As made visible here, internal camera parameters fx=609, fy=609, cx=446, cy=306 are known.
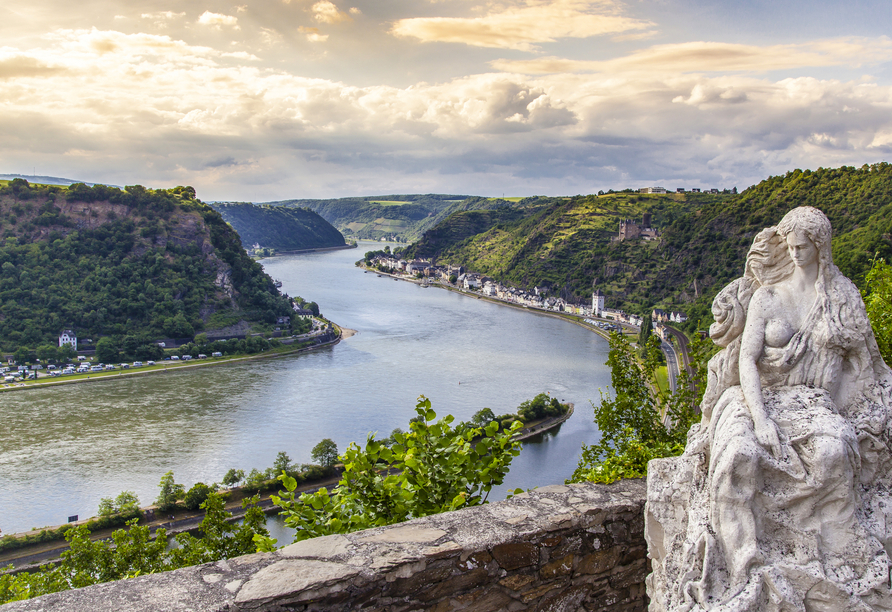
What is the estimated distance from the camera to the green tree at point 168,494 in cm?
1998

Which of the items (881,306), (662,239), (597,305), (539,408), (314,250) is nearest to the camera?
(881,306)

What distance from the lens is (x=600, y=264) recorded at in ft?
222

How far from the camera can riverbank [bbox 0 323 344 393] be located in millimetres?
36219

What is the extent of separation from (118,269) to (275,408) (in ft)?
98.2

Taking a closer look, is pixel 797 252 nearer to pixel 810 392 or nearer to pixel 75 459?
pixel 810 392

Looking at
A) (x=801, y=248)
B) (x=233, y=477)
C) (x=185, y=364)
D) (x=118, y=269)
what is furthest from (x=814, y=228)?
(x=118, y=269)

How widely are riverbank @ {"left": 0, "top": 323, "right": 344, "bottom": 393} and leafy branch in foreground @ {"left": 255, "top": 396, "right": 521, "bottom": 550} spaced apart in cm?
4012

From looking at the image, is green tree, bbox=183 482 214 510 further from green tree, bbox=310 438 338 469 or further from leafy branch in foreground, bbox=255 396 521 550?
leafy branch in foreground, bbox=255 396 521 550

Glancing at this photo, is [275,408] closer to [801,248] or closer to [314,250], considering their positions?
[801,248]

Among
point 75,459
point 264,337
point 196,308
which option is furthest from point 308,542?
point 196,308

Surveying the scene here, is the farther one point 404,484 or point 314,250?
point 314,250

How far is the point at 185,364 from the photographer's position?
137 feet

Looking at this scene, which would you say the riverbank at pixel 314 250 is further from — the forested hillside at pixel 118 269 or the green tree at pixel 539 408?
the green tree at pixel 539 408

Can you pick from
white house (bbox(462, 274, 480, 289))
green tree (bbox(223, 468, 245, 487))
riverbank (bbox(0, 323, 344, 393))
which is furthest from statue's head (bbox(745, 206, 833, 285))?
white house (bbox(462, 274, 480, 289))
